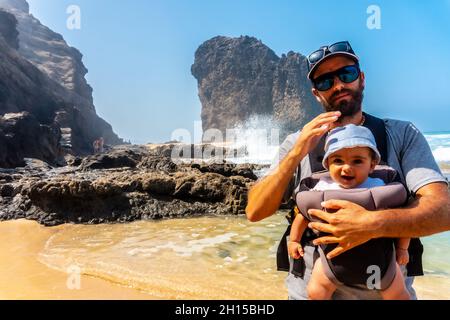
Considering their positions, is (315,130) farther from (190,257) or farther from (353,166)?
(190,257)

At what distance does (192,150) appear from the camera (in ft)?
196

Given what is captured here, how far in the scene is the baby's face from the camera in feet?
5.63

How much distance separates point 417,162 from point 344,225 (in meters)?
0.55

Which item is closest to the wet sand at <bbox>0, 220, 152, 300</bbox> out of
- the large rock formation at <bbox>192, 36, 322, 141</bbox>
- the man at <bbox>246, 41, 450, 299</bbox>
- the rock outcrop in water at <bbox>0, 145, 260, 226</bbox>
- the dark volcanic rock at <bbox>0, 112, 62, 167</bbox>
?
the rock outcrop in water at <bbox>0, 145, 260, 226</bbox>

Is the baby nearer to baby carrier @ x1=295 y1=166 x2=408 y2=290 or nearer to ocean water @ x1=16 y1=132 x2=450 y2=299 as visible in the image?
baby carrier @ x1=295 y1=166 x2=408 y2=290

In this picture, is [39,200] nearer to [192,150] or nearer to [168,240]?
[168,240]

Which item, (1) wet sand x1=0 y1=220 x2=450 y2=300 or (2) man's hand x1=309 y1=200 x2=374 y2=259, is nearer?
(2) man's hand x1=309 y1=200 x2=374 y2=259

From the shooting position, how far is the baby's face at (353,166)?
172 cm

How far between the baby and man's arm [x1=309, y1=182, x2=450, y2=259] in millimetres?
119

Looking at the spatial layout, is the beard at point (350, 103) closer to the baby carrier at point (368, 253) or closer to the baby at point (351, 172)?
the baby at point (351, 172)

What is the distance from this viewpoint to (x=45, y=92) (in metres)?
51.6

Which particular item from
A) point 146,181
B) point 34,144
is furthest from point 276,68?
point 146,181

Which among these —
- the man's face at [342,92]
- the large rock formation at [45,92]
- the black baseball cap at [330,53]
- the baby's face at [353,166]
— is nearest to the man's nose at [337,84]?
the man's face at [342,92]

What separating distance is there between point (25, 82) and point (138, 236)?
49074mm
